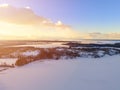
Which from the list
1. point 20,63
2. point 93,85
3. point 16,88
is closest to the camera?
point 16,88

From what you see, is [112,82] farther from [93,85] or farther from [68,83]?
[68,83]

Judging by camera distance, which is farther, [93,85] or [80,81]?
[80,81]

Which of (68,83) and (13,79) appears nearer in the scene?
(68,83)

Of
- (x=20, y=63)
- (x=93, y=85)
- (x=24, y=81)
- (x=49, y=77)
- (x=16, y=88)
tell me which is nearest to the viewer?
(x=16, y=88)

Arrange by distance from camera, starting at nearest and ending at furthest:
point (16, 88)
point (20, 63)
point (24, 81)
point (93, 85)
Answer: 1. point (16, 88)
2. point (93, 85)
3. point (24, 81)
4. point (20, 63)

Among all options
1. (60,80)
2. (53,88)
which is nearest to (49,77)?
(60,80)

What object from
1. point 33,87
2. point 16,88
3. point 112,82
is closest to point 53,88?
point 33,87

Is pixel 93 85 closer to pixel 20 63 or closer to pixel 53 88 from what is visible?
pixel 53 88

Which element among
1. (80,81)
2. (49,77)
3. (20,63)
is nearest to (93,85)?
(80,81)

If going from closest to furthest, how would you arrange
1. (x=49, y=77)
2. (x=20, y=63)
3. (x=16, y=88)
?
(x=16, y=88) < (x=49, y=77) < (x=20, y=63)
